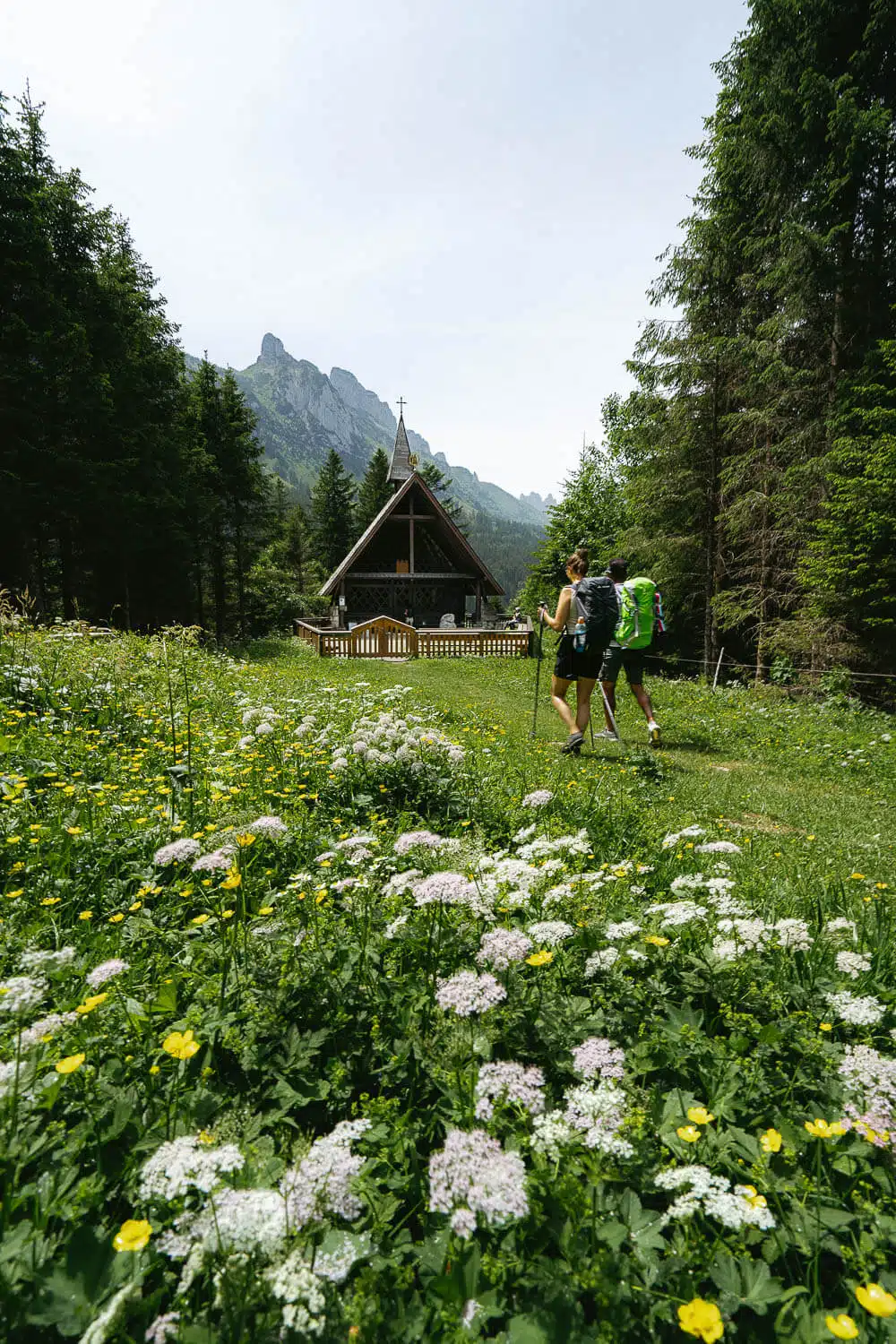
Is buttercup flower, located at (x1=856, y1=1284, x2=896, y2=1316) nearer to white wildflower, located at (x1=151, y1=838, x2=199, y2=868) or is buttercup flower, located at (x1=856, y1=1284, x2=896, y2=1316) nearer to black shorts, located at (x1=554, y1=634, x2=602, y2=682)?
white wildflower, located at (x1=151, y1=838, x2=199, y2=868)

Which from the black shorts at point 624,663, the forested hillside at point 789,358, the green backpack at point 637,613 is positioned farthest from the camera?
the forested hillside at point 789,358

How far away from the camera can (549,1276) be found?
4.60 ft

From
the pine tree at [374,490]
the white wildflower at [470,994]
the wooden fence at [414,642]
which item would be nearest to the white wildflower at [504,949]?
the white wildflower at [470,994]

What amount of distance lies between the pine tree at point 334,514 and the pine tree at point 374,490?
115cm

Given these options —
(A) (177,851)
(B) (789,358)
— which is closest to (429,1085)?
(A) (177,851)

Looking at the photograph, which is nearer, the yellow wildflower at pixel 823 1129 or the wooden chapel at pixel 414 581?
the yellow wildflower at pixel 823 1129

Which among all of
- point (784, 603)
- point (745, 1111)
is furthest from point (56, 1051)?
point (784, 603)

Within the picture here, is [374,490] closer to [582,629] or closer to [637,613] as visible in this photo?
[637,613]

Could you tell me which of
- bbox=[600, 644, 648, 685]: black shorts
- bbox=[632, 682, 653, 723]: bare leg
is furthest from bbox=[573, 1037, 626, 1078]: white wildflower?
bbox=[632, 682, 653, 723]: bare leg

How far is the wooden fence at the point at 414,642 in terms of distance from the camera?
22.0 metres

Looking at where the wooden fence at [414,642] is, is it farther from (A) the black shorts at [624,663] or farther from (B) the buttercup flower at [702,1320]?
(B) the buttercup flower at [702,1320]

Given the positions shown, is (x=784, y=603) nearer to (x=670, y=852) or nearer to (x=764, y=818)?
(x=764, y=818)

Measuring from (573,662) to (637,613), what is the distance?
115cm

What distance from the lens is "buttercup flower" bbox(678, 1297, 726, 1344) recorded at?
3.86ft
